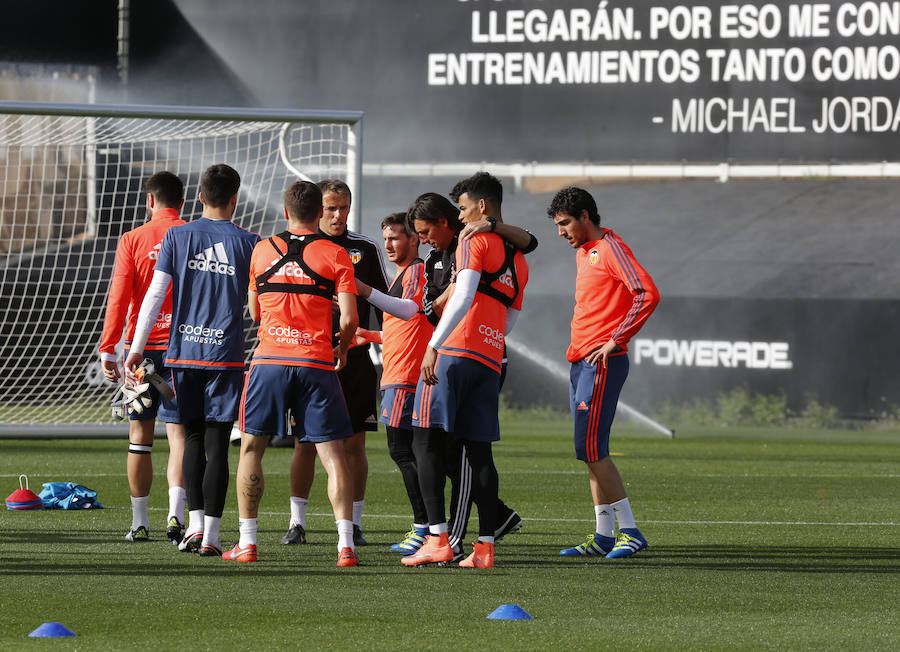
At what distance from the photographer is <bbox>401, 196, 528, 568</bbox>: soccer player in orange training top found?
255 inches

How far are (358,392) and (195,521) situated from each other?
1068 millimetres

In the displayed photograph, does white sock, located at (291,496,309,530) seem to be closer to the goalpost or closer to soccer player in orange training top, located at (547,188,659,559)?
soccer player in orange training top, located at (547,188,659,559)

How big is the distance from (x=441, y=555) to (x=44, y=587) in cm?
168

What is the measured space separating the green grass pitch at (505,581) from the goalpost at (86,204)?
2.81 meters

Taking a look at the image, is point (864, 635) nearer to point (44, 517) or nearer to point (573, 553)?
point (573, 553)

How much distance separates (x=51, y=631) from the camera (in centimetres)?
482

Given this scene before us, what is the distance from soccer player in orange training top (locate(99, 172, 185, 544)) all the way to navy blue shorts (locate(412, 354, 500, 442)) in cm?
124

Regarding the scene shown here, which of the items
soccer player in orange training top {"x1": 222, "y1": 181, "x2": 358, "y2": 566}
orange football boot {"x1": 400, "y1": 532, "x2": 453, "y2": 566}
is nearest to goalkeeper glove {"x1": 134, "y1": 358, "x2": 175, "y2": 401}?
soccer player in orange training top {"x1": 222, "y1": 181, "x2": 358, "y2": 566}

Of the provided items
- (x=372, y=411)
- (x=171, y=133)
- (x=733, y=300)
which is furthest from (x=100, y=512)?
(x=733, y=300)

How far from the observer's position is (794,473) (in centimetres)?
1211

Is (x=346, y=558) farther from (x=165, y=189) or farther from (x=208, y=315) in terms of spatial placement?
(x=165, y=189)

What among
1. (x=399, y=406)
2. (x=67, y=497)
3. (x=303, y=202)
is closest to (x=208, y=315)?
(x=303, y=202)

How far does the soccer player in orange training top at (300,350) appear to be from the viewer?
6.35 metres

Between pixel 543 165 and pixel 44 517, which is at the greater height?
pixel 543 165
